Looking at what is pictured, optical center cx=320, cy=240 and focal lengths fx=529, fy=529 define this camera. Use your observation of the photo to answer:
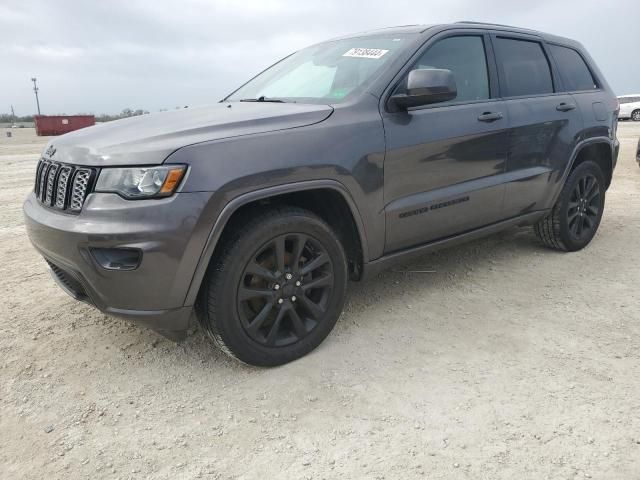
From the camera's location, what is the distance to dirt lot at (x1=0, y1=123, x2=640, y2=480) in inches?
82.1

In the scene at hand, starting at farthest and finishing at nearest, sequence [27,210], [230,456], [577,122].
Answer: [577,122]
[27,210]
[230,456]

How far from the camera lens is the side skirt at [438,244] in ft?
10.1

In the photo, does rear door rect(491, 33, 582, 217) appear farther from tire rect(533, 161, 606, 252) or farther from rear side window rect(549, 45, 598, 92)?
tire rect(533, 161, 606, 252)

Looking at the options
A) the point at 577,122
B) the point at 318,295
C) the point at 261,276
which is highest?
the point at 577,122

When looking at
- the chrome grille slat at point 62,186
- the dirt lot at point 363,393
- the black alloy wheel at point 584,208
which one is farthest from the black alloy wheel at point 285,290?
the black alloy wheel at point 584,208

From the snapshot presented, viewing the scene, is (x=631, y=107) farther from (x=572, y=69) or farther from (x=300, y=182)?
(x=300, y=182)

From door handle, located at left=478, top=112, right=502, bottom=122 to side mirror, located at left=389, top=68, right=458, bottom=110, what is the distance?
1.86 ft

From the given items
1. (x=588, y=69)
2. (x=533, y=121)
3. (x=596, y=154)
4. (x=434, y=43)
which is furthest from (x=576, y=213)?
(x=434, y=43)

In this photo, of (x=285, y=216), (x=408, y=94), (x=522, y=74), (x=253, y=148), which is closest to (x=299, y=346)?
(x=285, y=216)

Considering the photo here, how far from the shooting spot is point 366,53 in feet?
10.9

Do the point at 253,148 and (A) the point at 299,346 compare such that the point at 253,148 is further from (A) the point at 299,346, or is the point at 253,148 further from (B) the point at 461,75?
(B) the point at 461,75

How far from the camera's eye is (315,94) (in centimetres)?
324

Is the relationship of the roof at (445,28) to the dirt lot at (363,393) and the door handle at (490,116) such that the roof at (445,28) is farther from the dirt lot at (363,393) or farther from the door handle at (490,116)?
the dirt lot at (363,393)

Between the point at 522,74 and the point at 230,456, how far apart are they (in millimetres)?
3360
